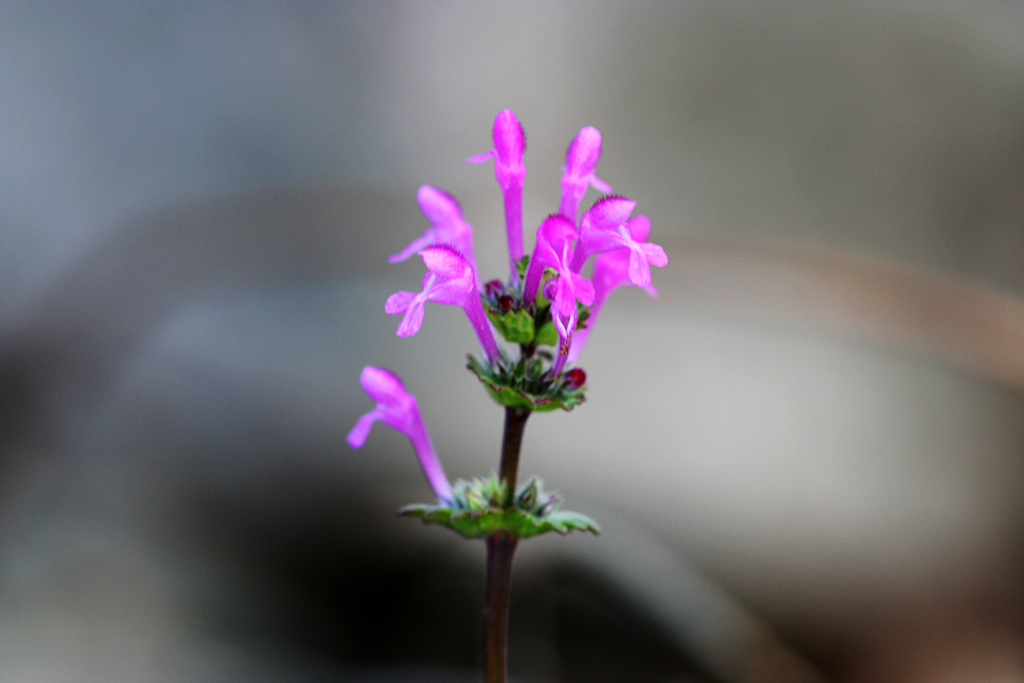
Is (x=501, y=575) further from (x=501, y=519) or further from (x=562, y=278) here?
(x=562, y=278)

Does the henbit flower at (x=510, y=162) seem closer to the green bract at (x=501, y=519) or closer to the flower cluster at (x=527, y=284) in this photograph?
the flower cluster at (x=527, y=284)

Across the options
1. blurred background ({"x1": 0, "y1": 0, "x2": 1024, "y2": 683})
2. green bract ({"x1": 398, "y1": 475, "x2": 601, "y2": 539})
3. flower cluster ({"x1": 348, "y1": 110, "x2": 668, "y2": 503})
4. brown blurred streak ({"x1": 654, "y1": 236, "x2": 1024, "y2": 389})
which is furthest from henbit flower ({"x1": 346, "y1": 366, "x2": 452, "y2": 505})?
brown blurred streak ({"x1": 654, "y1": 236, "x2": 1024, "y2": 389})

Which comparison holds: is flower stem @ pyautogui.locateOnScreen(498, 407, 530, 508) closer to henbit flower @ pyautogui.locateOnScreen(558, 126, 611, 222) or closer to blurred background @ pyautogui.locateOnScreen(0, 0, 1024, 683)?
henbit flower @ pyautogui.locateOnScreen(558, 126, 611, 222)

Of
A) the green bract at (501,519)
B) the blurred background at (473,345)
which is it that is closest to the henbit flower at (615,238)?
the green bract at (501,519)

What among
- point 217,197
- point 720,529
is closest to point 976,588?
point 720,529

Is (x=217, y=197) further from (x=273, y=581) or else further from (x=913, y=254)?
(x=913, y=254)

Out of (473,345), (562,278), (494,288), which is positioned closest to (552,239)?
(562,278)

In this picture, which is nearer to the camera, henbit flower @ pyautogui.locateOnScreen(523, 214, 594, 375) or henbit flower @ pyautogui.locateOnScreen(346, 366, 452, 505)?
henbit flower @ pyautogui.locateOnScreen(523, 214, 594, 375)
